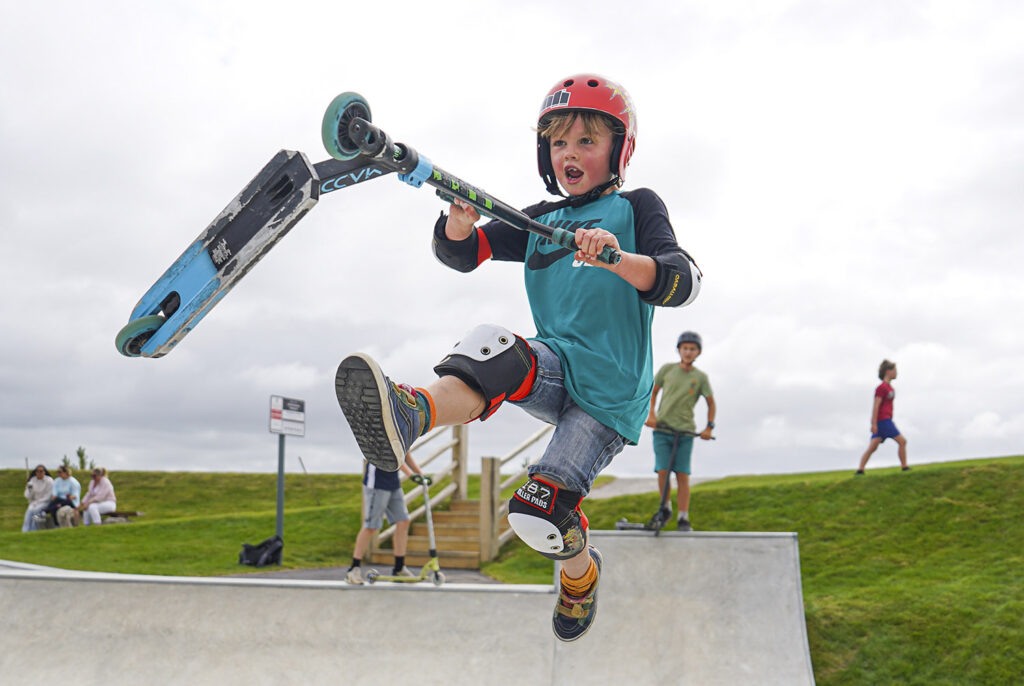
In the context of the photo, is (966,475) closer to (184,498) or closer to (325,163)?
(325,163)

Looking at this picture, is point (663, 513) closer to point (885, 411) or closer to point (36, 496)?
point (885, 411)

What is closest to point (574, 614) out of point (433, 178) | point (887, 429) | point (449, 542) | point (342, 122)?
point (433, 178)

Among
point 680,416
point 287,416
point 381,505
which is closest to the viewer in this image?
point 680,416

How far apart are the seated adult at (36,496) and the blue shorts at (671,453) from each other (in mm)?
13311

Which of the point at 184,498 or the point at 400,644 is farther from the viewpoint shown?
the point at 184,498

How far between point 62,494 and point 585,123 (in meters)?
16.8

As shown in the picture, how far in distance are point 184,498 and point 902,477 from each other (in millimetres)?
17055

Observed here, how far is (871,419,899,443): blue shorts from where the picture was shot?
12.9 m

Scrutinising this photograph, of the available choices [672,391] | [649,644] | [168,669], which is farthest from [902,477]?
[168,669]

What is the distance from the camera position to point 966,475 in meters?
11.9

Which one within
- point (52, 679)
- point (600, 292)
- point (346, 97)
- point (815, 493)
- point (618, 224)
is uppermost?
point (346, 97)

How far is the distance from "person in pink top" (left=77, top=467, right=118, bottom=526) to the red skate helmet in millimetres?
15745

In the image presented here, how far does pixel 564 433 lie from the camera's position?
302 centimetres

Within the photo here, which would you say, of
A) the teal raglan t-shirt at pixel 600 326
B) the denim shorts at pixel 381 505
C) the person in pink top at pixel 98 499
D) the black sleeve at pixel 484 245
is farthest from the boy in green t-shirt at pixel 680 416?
the person in pink top at pixel 98 499
